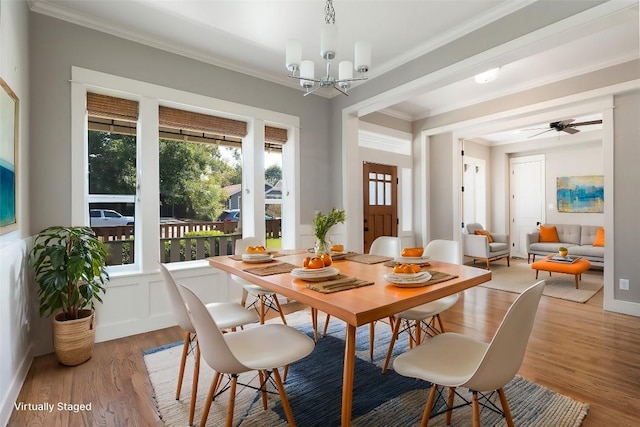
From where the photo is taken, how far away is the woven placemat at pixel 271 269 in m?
1.92

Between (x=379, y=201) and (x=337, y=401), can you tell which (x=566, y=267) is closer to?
(x=379, y=201)

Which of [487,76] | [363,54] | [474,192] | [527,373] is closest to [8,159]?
[363,54]

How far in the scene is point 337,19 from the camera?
2727mm

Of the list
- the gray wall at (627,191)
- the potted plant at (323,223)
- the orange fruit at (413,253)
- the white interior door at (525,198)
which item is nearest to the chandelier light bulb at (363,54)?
the potted plant at (323,223)

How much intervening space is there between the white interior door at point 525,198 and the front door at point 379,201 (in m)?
4.14

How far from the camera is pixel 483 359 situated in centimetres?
117

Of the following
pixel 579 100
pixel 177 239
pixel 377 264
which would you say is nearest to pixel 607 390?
pixel 377 264

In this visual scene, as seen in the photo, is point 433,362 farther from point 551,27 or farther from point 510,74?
point 510,74

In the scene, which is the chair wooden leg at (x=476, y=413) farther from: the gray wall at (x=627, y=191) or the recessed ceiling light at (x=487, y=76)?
Result: the gray wall at (x=627, y=191)

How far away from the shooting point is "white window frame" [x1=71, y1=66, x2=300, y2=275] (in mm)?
2682

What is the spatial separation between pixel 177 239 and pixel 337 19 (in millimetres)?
2721

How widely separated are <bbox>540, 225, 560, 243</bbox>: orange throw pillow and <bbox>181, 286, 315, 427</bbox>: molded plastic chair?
6.89m

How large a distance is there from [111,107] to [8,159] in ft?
4.17

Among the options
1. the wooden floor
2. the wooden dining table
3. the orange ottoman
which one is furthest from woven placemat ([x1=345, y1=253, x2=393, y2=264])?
the orange ottoman
